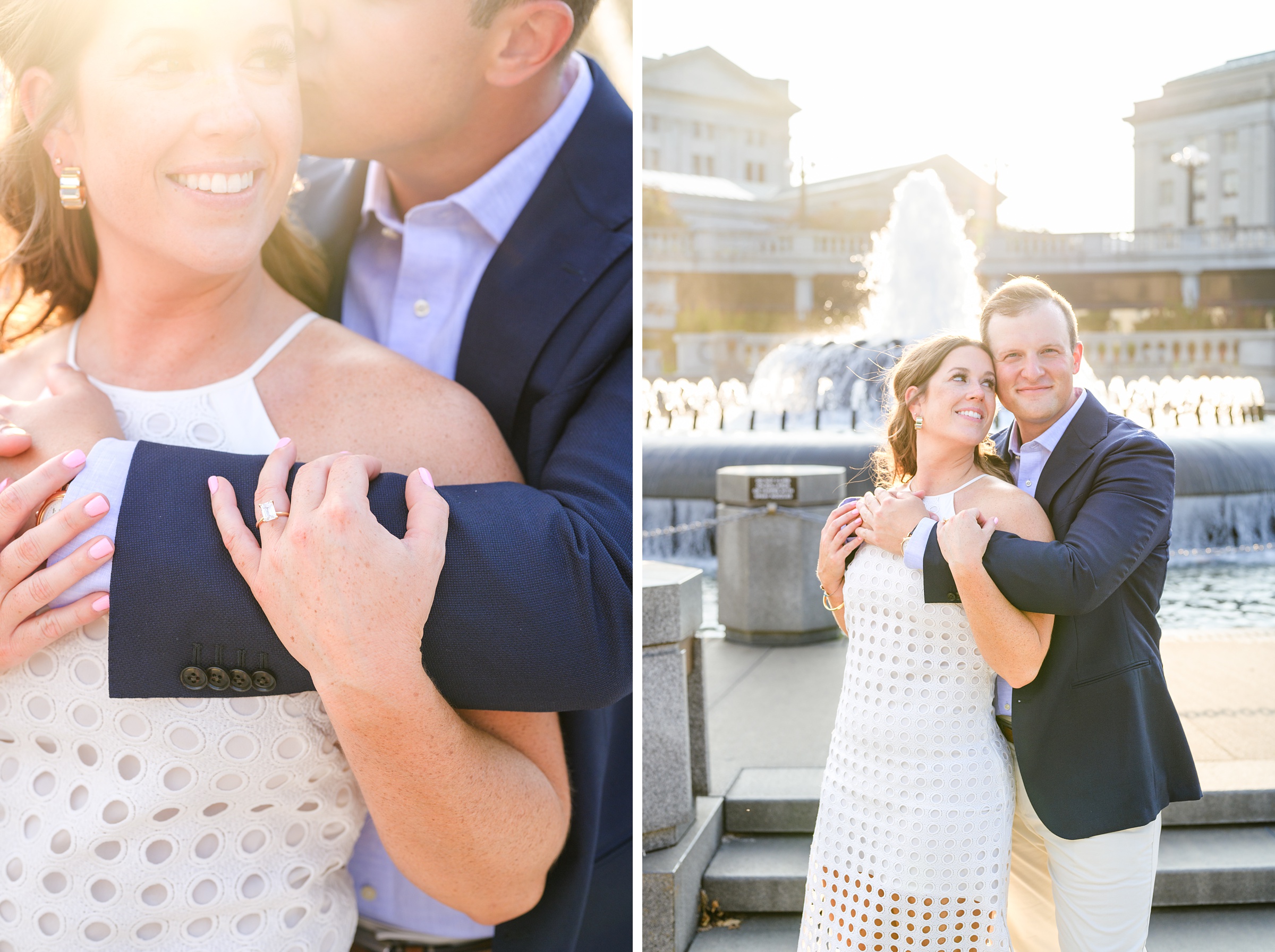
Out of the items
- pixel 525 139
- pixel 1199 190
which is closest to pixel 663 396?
pixel 525 139

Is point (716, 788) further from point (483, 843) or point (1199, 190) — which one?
point (1199, 190)

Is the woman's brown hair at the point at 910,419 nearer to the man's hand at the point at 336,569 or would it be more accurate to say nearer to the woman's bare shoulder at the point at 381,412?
the woman's bare shoulder at the point at 381,412

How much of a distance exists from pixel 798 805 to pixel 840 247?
27742mm

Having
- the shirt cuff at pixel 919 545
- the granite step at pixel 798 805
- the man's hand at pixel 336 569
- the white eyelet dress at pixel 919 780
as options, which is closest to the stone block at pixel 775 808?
the granite step at pixel 798 805

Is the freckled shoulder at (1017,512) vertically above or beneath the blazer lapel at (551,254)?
beneath

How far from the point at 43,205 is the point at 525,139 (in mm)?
936

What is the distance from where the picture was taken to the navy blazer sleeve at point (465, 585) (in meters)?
1.69

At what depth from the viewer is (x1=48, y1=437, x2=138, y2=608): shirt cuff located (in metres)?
1.71

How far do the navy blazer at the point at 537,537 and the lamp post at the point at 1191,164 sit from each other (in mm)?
13348

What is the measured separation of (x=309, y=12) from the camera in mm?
1905

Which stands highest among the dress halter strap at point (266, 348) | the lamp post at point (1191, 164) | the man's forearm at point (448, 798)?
the lamp post at point (1191, 164)

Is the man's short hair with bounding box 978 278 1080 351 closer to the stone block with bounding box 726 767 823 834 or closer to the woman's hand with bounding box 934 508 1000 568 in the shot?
the woman's hand with bounding box 934 508 1000 568

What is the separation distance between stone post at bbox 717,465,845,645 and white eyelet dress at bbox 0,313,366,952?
3723 mm

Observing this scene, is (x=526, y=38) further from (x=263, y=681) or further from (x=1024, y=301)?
(x=263, y=681)
